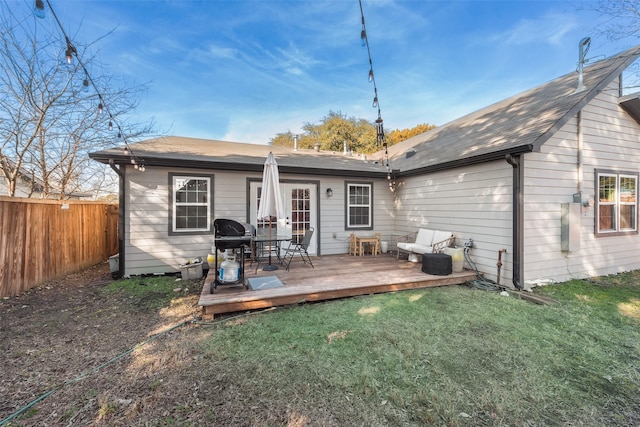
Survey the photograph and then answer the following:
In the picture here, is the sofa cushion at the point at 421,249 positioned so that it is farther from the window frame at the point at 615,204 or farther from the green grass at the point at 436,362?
the window frame at the point at 615,204

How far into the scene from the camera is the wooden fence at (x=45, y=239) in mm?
4391

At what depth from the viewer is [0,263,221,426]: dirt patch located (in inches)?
78.0

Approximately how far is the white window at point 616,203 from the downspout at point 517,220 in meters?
2.32

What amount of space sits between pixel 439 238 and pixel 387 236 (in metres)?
2.08

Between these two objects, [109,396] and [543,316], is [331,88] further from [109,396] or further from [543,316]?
[109,396]

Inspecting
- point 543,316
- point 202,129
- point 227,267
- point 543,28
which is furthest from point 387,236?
point 202,129

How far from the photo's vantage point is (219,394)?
7.06 feet

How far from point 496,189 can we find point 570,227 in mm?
1449

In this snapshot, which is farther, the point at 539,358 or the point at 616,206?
the point at 616,206

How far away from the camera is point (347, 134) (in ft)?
67.2

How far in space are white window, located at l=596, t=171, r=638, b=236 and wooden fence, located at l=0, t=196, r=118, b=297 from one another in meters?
11.0

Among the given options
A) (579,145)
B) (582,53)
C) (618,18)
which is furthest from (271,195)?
(618,18)

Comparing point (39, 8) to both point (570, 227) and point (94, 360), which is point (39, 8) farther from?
point (570, 227)

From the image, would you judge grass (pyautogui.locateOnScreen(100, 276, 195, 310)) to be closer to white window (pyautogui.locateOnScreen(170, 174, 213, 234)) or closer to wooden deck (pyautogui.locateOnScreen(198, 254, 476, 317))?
wooden deck (pyautogui.locateOnScreen(198, 254, 476, 317))
